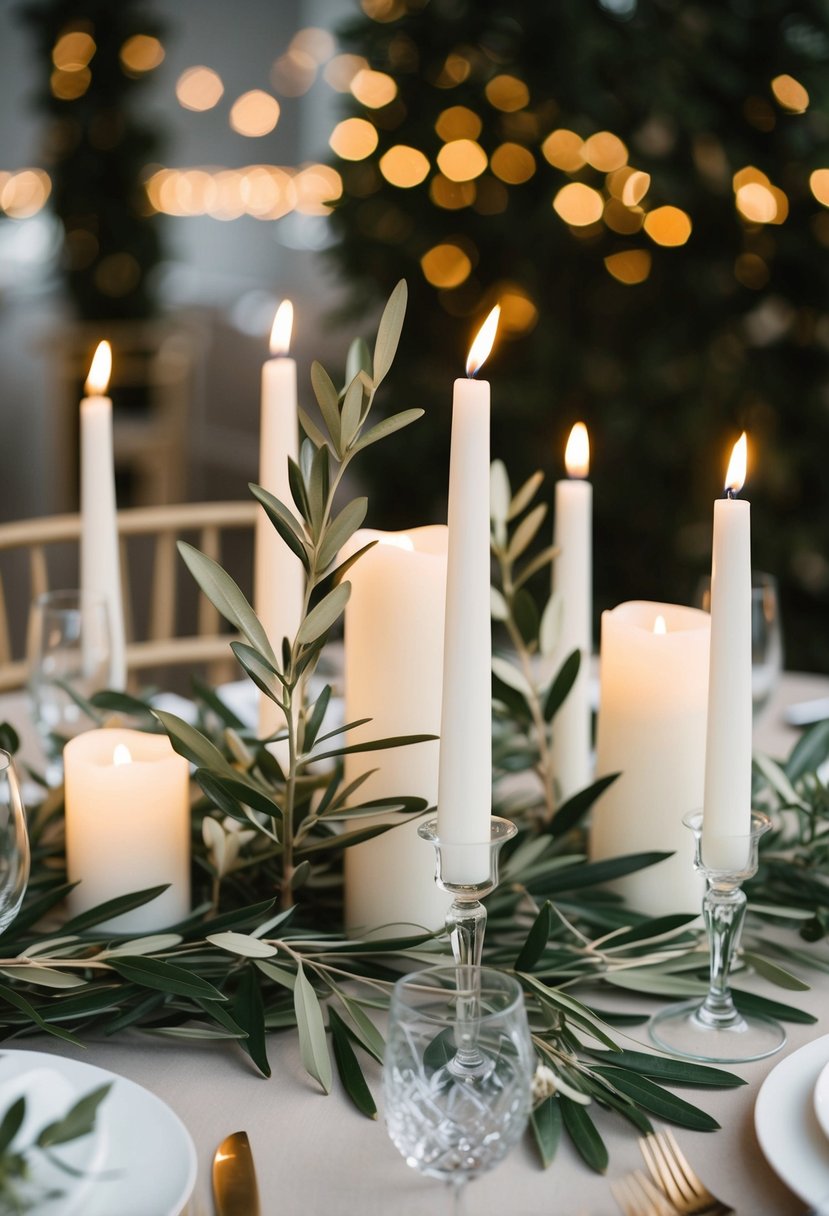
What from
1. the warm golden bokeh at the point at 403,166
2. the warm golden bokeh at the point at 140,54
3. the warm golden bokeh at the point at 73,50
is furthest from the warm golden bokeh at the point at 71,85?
the warm golden bokeh at the point at 403,166

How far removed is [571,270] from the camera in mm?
2553

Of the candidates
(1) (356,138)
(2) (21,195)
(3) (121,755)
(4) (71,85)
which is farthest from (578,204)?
(2) (21,195)

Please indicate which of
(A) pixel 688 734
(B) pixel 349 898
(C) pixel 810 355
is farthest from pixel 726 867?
(C) pixel 810 355

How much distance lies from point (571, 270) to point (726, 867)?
1.99 m

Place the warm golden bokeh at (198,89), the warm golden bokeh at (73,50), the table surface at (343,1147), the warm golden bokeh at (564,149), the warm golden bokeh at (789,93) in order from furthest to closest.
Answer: the warm golden bokeh at (198,89)
the warm golden bokeh at (73,50)
the warm golden bokeh at (564,149)
the warm golden bokeh at (789,93)
the table surface at (343,1147)

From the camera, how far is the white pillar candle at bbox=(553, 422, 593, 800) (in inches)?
37.0

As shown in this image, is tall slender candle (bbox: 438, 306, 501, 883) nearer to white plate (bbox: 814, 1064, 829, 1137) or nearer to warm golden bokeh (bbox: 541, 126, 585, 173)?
white plate (bbox: 814, 1064, 829, 1137)

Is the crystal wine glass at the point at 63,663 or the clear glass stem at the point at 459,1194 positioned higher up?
the crystal wine glass at the point at 63,663

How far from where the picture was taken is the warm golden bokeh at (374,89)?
2.58 meters

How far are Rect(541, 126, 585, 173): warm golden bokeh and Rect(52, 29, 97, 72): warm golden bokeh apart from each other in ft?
12.3

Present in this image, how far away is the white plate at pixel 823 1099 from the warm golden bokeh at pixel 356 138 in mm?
2279

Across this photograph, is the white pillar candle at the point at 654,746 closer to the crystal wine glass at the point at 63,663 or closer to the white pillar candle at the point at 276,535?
the white pillar candle at the point at 276,535

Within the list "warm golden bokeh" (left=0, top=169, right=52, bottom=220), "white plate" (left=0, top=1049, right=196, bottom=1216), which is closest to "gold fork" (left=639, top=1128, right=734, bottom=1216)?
"white plate" (left=0, top=1049, right=196, bottom=1216)

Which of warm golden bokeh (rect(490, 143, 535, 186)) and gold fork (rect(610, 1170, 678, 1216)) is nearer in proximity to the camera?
gold fork (rect(610, 1170, 678, 1216))
